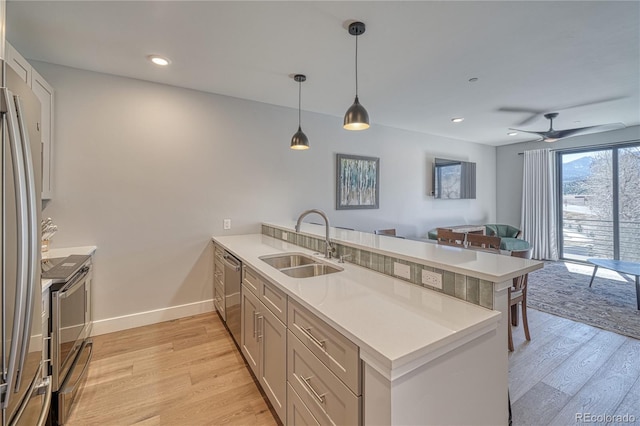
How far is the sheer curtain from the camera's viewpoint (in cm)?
581

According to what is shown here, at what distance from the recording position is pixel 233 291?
7.93 ft

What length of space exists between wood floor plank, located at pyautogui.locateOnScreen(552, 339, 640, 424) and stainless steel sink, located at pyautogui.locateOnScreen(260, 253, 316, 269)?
76.2 inches

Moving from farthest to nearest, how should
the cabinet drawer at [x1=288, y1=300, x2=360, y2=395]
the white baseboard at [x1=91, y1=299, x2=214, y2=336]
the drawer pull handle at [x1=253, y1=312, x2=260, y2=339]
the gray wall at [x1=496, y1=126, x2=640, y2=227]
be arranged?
1. the gray wall at [x1=496, y1=126, x2=640, y2=227]
2. the white baseboard at [x1=91, y1=299, x2=214, y2=336]
3. the drawer pull handle at [x1=253, y1=312, x2=260, y2=339]
4. the cabinet drawer at [x1=288, y1=300, x2=360, y2=395]

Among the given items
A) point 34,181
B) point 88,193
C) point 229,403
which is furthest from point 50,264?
point 229,403

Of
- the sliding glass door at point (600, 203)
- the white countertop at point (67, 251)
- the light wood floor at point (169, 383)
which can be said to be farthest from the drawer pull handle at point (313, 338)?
the sliding glass door at point (600, 203)

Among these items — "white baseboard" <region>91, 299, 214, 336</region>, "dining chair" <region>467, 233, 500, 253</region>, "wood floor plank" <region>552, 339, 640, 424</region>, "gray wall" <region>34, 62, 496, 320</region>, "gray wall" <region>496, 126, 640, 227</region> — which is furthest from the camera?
"gray wall" <region>496, 126, 640, 227</region>

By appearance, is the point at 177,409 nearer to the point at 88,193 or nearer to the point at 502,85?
the point at 88,193

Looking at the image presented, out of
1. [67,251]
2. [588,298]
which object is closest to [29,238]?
[67,251]

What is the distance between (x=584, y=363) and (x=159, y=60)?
14.9ft


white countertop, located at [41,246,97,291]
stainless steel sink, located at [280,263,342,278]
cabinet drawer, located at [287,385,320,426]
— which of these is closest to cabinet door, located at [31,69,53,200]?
white countertop, located at [41,246,97,291]

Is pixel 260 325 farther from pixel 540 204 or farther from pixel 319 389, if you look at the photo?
pixel 540 204

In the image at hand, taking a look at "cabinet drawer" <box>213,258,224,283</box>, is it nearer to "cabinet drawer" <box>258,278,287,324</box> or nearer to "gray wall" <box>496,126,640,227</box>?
"cabinet drawer" <box>258,278,287,324</box>

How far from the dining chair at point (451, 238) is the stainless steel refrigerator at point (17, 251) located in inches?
139

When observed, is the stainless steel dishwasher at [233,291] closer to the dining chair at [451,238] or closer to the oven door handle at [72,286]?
the oven door handle at [72,286]
